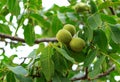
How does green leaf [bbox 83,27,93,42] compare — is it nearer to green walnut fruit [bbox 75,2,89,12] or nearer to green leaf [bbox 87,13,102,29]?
green leaf [bbox 87,13,102,29]

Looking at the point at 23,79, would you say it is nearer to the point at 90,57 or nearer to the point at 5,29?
the point at 90,57

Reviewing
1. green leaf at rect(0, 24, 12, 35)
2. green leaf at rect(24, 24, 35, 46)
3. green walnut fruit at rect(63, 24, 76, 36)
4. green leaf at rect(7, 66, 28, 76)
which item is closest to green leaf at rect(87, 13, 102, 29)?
green walnut fruit at rect(63, 24, 76, 36)

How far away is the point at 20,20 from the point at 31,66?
1.50ft

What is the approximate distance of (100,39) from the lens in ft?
5.66

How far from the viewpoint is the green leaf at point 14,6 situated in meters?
1.97

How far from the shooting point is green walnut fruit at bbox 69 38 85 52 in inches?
66.9

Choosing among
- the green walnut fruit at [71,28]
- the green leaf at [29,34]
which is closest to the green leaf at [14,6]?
the green leaf at [29,34]

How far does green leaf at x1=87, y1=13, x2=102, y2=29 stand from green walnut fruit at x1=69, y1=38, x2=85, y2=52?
0.29 ft

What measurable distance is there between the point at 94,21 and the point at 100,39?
0.10 meters

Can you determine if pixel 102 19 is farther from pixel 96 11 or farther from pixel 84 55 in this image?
pixel 84 55

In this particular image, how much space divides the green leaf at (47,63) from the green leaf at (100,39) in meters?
0.27

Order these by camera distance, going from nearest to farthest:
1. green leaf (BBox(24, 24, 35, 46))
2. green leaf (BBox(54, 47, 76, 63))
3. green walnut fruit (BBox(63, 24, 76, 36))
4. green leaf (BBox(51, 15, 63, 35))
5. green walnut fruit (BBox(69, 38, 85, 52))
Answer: green leaf (BBox(54, 47, 76, 63)) → green walnut fruit (BBox(69, 38, 85, 52)) → green walnut fruit (BBox(63, 24, 76, 36)) → green leaf (BBox(51, 15, 63, 35)) → green leaf (BBox(24, 24, 35, 46))

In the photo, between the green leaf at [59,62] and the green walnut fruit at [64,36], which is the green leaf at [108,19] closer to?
the green walnut fruit at [64,36]

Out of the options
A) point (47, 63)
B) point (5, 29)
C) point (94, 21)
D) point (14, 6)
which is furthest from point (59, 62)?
point (5, 29)
